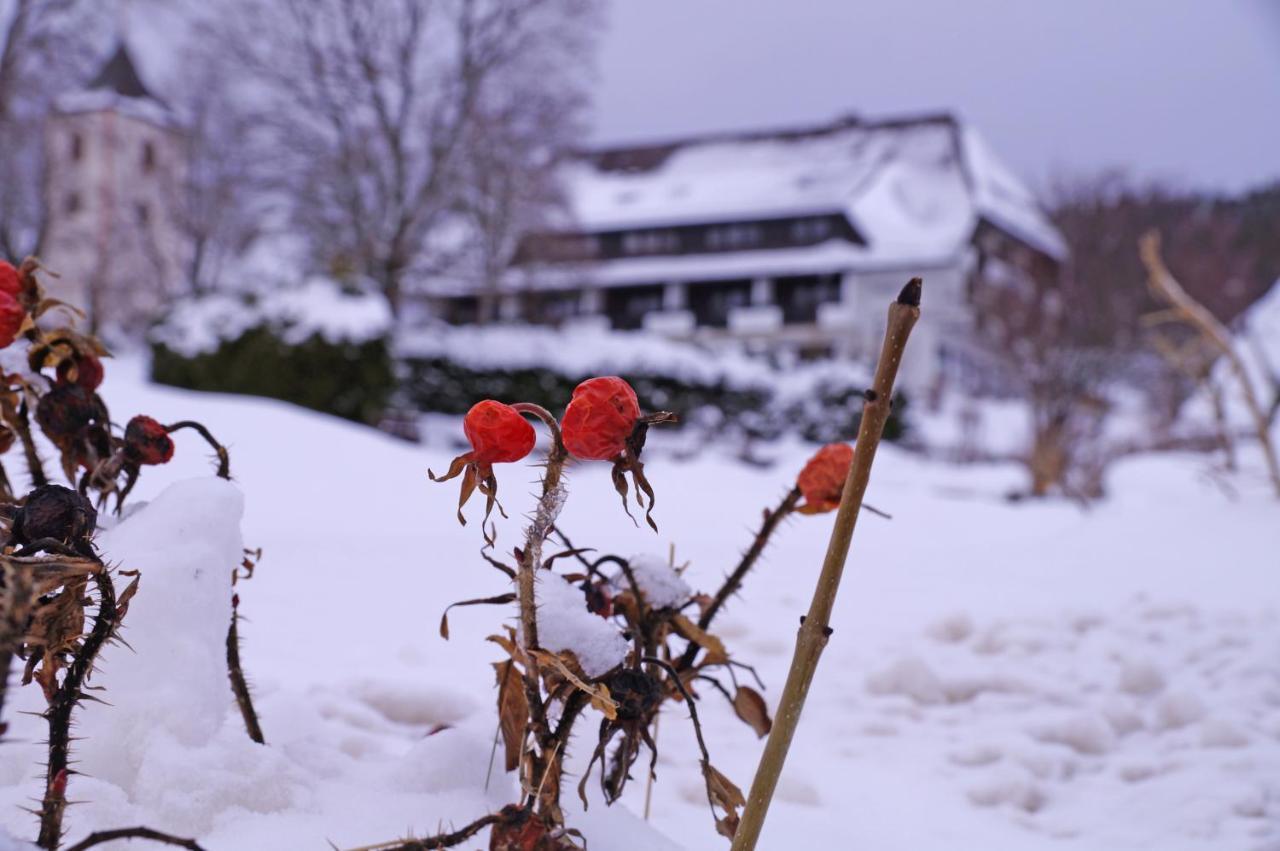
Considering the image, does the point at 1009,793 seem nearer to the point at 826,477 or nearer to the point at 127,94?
the point at 826,477

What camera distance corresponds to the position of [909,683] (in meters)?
1.89

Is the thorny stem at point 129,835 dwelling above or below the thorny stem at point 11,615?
below

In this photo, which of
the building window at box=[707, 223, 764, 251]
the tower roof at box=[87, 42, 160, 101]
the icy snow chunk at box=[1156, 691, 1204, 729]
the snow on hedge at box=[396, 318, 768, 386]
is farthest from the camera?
the building window at box=[707, 223, 764, 251]

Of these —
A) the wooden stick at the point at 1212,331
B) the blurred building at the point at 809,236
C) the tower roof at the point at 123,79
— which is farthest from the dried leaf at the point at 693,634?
the tower roof at the point at 123,79

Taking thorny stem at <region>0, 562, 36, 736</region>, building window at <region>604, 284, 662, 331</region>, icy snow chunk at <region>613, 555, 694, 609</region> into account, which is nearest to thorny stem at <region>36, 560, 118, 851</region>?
thorny stem at <region>0, 562, 36, 736</region>

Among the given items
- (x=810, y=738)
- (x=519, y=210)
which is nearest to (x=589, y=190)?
(x=519, y=210)

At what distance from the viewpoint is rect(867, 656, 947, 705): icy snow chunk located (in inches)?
73.8

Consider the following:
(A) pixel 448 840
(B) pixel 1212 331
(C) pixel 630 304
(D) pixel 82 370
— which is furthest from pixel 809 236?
(A) pixel 448 840

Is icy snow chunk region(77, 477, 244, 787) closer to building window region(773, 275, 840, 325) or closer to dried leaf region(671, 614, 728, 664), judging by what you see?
dried leaf region(671, 614, 728, 664)

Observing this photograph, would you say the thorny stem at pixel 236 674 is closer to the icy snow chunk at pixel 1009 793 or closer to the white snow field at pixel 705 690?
the white snow field at pixel 705 690

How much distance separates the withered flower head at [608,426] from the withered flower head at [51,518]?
0.31 meters

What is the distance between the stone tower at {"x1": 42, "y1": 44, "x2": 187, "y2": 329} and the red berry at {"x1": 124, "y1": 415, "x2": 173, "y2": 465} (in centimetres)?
2095

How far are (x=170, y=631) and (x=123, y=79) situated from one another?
32738 millimetres

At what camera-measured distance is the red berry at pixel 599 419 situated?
581 mm
